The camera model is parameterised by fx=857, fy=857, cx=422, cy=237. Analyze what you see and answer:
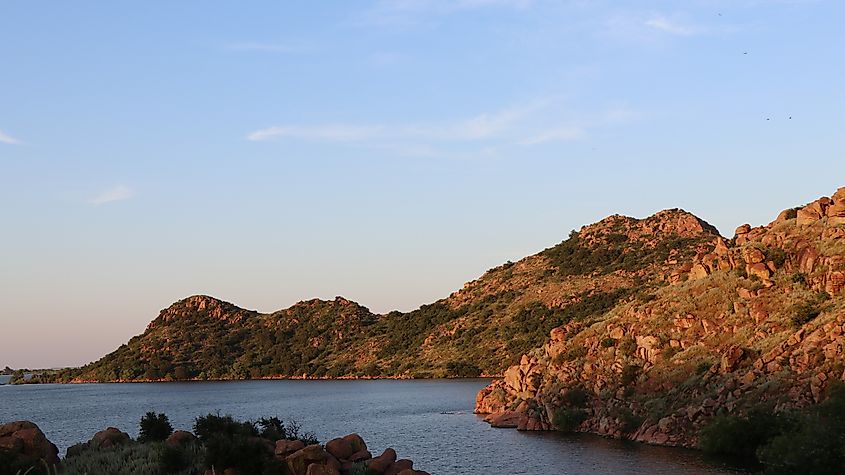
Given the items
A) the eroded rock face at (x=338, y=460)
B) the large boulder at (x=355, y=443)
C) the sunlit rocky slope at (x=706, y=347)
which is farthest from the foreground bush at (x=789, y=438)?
the large boulder at (x=355, y=443)

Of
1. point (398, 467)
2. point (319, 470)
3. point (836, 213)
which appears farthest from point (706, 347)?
point (319, 470)

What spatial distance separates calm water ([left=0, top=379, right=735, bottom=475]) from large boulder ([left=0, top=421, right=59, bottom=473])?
26955 mm

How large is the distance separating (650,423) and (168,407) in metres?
98.4

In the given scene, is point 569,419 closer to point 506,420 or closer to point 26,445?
point 506,420

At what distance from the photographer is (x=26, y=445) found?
46250mm

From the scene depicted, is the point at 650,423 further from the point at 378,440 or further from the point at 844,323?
the point at 378,440

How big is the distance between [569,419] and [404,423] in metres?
27.2

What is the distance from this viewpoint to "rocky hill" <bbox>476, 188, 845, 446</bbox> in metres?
66.2

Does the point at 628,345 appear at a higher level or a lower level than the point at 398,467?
higher

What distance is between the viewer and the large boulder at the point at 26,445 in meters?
44.9

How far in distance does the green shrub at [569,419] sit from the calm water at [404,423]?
2018 mm

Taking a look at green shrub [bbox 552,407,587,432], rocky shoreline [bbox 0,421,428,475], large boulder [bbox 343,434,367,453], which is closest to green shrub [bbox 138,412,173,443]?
rocky shoreline [bbox 0,421,428,475]

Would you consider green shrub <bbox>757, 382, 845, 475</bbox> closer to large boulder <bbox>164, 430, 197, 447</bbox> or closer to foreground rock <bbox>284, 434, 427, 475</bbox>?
foreground rock <bbox>284, 434, 427, 475</bbox>

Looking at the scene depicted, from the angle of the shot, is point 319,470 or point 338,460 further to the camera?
point 338,460
